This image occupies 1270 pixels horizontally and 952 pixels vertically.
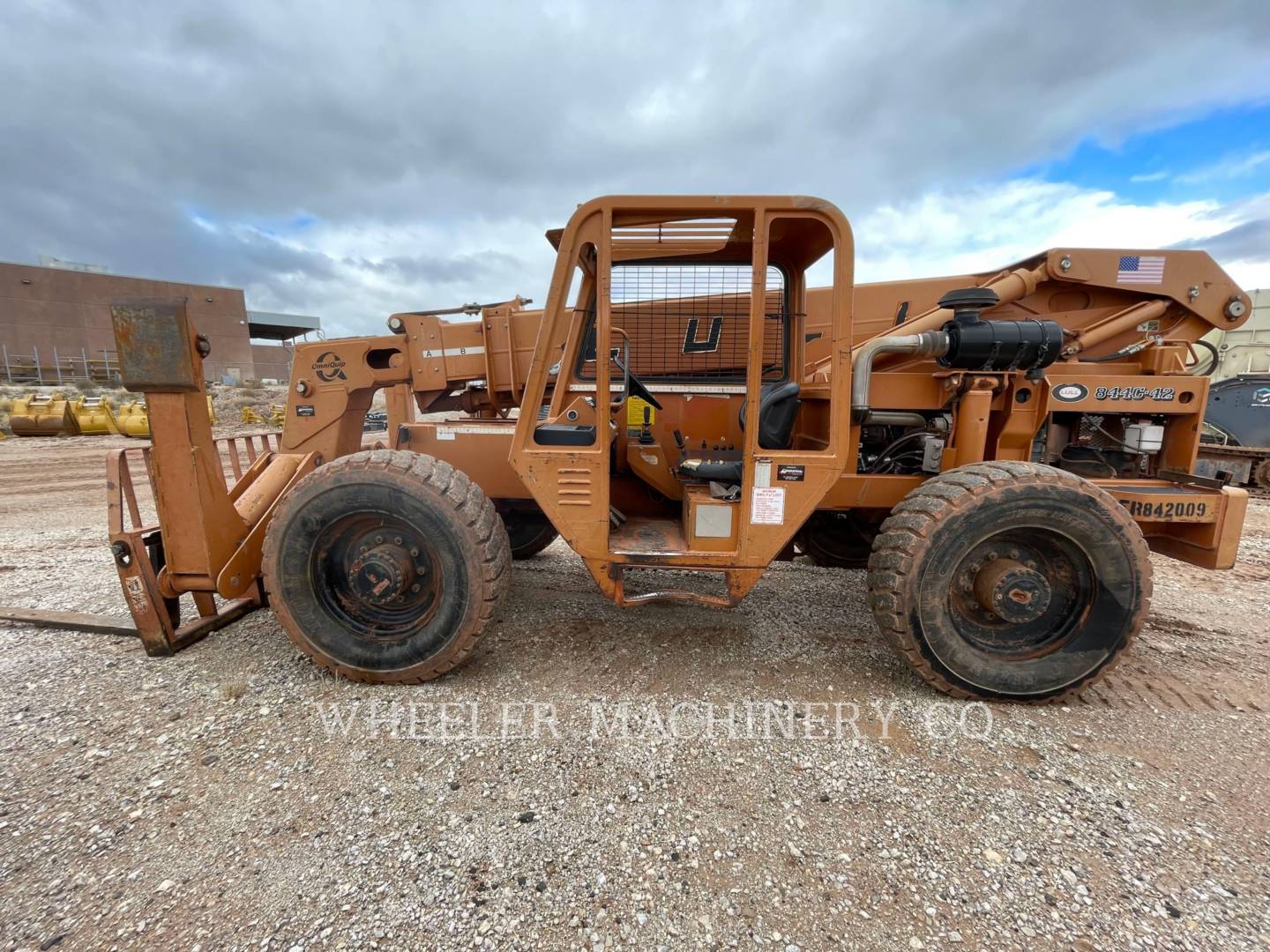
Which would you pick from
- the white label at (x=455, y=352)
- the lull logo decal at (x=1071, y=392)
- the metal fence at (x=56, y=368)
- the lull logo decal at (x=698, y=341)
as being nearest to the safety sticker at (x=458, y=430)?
the white label at (x=455, y=352)

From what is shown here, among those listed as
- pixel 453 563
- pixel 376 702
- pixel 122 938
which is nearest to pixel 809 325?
pixel 453 563

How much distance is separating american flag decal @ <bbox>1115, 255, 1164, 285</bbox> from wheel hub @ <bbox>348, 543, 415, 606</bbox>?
207 inches

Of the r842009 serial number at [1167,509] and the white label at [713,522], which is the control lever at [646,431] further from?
the r842009 serial number at [1167,509]

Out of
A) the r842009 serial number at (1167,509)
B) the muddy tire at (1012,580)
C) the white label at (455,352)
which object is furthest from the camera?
the white label at (455,352)

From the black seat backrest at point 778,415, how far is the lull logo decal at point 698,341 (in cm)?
71

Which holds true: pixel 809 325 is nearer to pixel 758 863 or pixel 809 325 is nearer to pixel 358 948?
pixel 758 863

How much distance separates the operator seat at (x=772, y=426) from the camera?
9.73ft

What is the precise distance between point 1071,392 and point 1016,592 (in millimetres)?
1349

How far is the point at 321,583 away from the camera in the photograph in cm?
293

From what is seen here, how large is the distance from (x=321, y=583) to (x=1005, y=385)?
4008mm

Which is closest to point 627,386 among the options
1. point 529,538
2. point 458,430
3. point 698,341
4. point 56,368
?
point 698,341

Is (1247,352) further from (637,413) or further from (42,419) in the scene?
(42,419)

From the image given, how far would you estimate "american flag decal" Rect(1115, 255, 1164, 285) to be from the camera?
394 cm

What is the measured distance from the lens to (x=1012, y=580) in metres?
2.79
